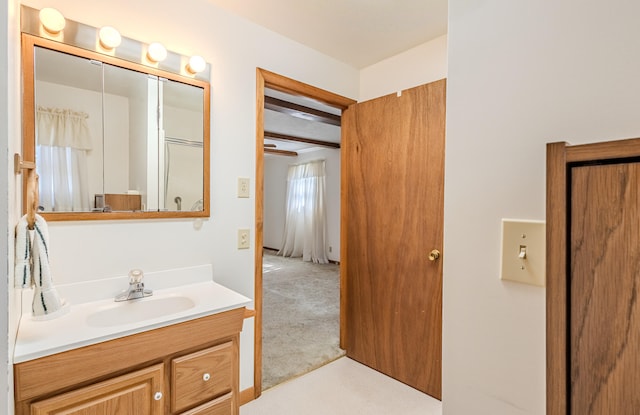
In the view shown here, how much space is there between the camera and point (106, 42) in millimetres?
1366

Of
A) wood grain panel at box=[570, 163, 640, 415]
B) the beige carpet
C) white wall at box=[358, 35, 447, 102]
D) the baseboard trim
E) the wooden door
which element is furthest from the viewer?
the beige carpet

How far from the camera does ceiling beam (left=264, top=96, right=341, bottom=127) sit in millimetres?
3129

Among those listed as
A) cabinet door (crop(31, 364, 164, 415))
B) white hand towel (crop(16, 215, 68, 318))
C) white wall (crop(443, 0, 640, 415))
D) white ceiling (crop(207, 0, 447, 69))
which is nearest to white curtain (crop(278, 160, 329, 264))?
white ceiling (crop(207, 0, 447, 69))

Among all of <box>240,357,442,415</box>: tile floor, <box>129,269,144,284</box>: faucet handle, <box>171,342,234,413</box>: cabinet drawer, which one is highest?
<box>129,269,144,284</box>: faucet handle

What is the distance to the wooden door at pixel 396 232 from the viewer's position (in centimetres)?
194

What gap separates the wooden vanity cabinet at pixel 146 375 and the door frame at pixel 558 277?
3.79ft

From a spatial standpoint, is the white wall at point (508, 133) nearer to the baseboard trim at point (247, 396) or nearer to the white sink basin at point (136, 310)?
the white sink basin at point (136, 310)

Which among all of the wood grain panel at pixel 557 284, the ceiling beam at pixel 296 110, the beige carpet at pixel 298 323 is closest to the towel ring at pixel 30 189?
the wood grain panel at pixel 557 284

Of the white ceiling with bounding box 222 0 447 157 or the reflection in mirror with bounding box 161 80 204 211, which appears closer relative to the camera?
the reflection in mirror with bounding box 161 80 204 211

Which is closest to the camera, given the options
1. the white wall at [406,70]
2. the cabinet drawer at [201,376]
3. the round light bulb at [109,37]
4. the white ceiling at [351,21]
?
the cabinet drawer at [201,376]

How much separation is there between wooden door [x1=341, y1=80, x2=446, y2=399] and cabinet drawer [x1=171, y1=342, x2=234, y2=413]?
47.9 inches

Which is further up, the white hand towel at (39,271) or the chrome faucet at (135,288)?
the white hand towel at (39,271)

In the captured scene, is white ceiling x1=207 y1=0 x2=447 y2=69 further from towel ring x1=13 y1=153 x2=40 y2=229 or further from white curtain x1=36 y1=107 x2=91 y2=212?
towel ring x1=13 y1=153 x2=40 y2=229

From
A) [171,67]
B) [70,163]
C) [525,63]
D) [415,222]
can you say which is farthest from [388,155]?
[70,163]
